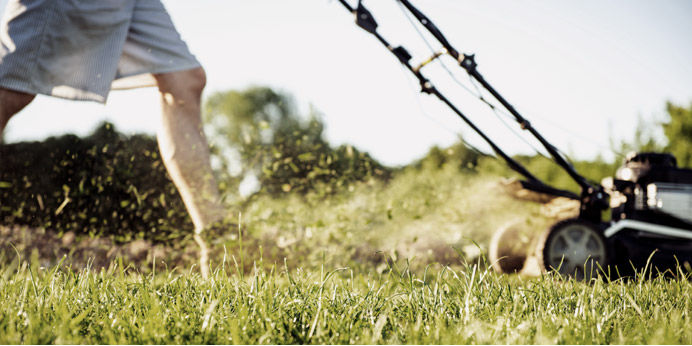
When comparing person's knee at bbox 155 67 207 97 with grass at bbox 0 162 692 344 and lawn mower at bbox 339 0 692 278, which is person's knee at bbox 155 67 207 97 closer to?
lawn mower at bbox 339 0 692 278

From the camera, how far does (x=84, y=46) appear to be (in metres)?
2.15

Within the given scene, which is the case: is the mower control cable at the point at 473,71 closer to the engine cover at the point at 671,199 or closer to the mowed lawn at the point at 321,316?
the engine cover at the point at 671,199

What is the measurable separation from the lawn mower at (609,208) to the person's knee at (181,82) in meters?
0.71

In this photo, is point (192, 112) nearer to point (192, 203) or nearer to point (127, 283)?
point (192, 203)

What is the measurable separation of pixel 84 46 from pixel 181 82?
15.6 inches

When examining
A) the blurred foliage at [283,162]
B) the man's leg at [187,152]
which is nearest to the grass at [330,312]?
the man's leg at [187,152]

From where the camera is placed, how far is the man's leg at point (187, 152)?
2.20m

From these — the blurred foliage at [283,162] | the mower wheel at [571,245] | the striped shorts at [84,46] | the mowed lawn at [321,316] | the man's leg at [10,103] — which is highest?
the striped shorts at [84,46]

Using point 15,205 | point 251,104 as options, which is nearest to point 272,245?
point 15,205

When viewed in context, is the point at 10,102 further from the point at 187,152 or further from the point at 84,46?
the point at 187,152

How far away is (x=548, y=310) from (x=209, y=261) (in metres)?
1.39

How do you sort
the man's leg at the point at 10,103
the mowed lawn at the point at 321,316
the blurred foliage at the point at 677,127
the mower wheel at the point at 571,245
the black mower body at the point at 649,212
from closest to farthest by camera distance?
1. the mowed lawn at the point at 321,316
2. the man's leg at the point at 10,103
3. the mower wheel at the point at 571,245
4. the black mower body at the point at 649,212
5. the blurred foliage at the point at 677,127

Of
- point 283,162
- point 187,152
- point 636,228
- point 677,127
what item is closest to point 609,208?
point 636,228

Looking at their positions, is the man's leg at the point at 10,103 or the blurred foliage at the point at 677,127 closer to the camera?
the man's leg at the point at 10,103
